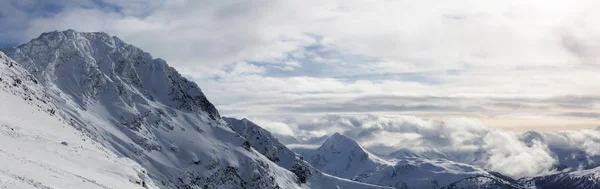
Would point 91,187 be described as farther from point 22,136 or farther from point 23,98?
point 23,98

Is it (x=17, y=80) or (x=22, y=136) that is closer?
(x=22, y=136)

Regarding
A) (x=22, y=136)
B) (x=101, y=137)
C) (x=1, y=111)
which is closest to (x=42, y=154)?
(x=22, y=136)

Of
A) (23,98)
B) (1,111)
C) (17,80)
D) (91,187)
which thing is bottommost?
(91,187)

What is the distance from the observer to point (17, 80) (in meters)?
154

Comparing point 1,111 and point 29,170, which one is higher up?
point 1,111

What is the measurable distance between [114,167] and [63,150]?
347 inches

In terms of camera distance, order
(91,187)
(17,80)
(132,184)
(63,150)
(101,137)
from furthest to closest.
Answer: (101,137) < (17,80) < (63,150) < (132,184) < (91,187)

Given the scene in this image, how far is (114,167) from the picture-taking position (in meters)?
85.4

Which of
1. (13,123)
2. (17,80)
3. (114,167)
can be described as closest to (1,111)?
(13,123)

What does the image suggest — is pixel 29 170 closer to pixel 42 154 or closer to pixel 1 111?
pixel 42 154

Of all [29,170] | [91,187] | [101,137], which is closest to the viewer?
[29,170]

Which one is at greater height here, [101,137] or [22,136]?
[101,137]

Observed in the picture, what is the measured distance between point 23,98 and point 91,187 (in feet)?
295

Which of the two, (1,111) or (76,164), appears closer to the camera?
(76,164)
